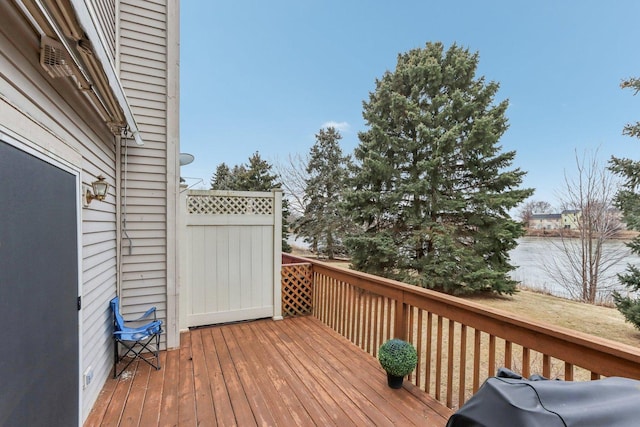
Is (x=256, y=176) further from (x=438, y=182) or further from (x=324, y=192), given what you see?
(x=438, y=182)

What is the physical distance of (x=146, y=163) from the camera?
3.31m

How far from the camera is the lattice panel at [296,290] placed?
4.71 metres

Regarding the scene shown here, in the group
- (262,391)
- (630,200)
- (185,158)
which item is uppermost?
(185,158)

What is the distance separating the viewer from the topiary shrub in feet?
8.20

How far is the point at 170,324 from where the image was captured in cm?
341

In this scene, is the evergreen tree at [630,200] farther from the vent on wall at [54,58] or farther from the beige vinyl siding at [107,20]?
the beige vinyl siding at [107,20]

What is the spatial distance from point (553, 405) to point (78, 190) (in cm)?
271

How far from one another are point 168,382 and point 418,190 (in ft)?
23.2

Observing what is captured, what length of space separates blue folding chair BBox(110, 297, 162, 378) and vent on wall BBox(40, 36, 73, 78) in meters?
2.26

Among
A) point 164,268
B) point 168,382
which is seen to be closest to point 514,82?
point 164,268

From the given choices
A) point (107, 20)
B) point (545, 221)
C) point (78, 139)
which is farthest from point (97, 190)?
point (545, 221)

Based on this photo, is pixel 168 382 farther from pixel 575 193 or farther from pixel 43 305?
pixel 575 193

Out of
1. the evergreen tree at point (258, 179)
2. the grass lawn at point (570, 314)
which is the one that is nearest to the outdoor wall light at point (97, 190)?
the grass lawn at point (570, 314)

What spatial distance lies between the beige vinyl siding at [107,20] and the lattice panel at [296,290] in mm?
3499
